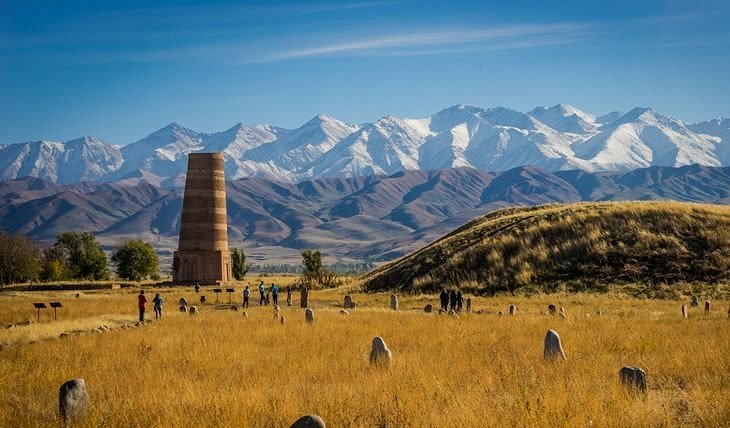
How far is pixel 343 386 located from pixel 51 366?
8410 millimetres

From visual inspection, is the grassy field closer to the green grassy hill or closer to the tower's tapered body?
the green grassy hill

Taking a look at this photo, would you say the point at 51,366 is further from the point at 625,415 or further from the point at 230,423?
the point at 625,415

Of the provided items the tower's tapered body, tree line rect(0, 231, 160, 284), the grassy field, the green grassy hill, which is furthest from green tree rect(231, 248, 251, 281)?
the grassy field

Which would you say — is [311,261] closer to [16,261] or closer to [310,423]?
[16,261]

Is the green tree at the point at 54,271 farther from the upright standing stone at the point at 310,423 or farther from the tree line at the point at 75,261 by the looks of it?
the upright standing stone at the point at 310,423

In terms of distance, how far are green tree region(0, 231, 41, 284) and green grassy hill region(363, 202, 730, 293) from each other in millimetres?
54271

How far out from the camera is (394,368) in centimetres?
1778

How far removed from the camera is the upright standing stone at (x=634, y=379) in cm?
1404

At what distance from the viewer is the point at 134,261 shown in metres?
103

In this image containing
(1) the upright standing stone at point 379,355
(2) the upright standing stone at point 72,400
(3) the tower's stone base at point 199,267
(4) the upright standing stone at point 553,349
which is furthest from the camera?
(3) the tower's stone base at point 199,267

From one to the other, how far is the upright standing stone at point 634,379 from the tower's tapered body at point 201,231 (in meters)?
62.3

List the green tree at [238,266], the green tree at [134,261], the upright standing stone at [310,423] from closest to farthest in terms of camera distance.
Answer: the upright standing stone at [310,423] < the green tree at [134,261] < the green tree at [238,266]

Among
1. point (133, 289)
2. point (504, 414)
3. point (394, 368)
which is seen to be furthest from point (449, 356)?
point (133, 289)

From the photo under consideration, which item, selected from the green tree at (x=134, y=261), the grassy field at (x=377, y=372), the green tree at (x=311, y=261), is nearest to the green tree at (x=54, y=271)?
the green tree at (x=134, y=261)
